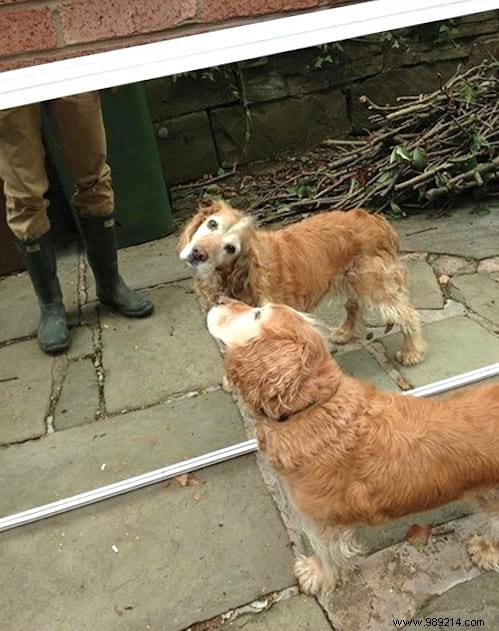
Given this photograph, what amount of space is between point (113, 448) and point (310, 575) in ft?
3.74

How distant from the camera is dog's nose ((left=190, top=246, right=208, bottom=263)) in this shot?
2.44 metres

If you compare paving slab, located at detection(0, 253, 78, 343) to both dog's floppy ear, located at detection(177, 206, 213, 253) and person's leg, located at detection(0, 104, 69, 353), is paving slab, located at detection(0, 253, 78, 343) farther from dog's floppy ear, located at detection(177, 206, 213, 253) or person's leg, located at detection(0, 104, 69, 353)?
dog's floppy ear, located at detection(177, 206, 213, 253)

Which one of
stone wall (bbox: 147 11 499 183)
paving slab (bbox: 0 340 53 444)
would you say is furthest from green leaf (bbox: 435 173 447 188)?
paving slab (bbox: 0 340 53 444)

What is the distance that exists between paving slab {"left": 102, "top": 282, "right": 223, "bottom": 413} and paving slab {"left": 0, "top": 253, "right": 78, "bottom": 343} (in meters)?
0.19

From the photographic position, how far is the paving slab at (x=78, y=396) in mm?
2818

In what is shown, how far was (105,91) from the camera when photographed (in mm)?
1782

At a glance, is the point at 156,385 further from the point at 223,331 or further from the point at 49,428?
the point at 223,331

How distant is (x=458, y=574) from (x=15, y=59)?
2.51 meters

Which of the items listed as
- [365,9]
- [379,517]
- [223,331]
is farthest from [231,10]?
[379,517]

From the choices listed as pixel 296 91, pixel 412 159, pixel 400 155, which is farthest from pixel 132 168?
pixel 412 159

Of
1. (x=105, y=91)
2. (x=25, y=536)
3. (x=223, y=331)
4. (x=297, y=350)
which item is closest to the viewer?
(x=297, y=350)

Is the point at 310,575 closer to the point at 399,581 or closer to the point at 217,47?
the point at 399,581

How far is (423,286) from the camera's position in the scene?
331cm

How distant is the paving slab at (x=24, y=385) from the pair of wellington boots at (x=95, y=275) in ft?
0.33
